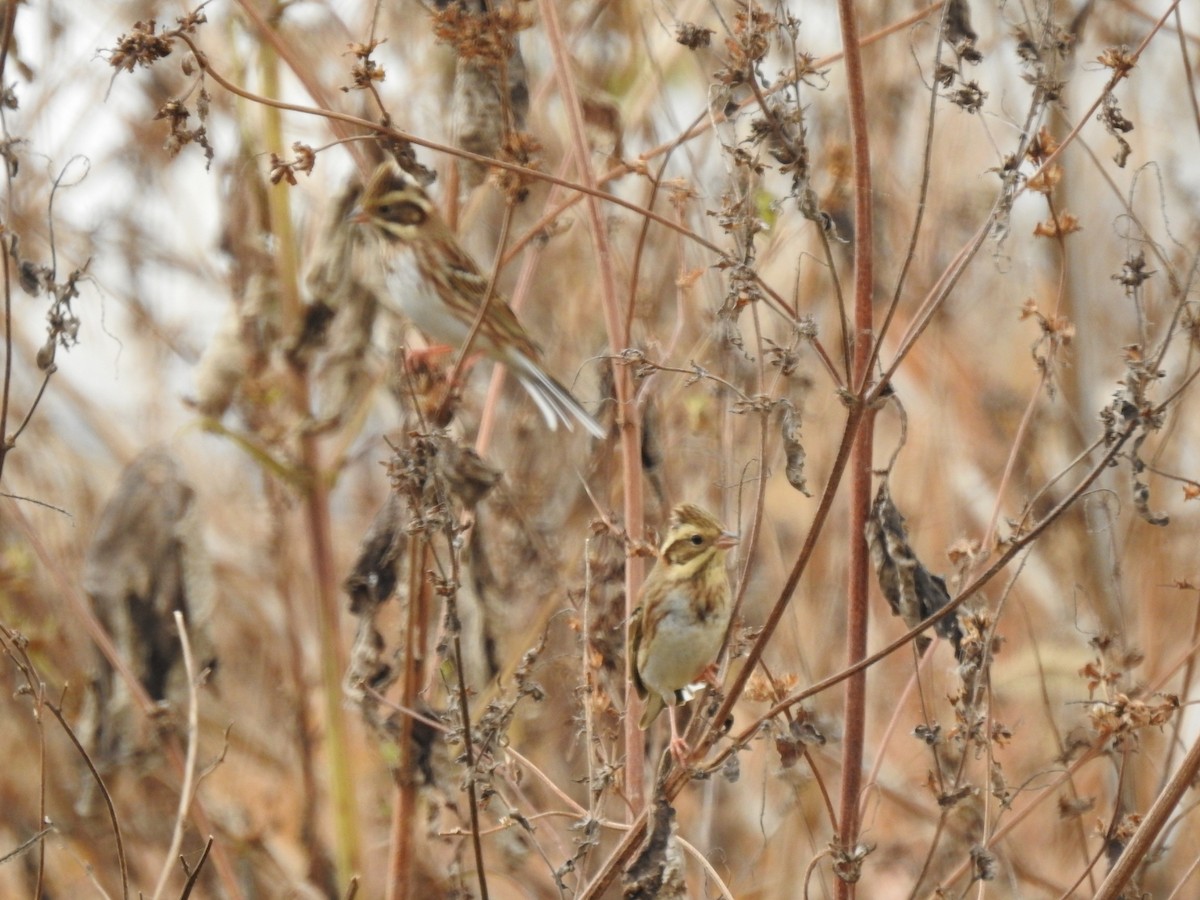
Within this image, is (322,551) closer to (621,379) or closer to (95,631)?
(95,631)

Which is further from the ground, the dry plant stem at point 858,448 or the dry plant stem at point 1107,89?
the dry plant stem at point 1107,89

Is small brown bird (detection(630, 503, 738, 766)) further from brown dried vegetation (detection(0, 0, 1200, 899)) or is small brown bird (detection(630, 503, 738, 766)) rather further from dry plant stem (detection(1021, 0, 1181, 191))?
dry plant stem (detection(1021, 0, 1181, 191))

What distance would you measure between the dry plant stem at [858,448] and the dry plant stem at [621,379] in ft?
1.59

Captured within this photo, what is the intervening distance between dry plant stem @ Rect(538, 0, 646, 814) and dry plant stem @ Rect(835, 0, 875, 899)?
48 cm

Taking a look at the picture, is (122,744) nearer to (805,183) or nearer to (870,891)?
(805,183)

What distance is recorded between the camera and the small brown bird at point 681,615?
3.26 metres

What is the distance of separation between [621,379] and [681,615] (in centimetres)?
64

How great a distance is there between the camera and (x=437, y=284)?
14.2 ft

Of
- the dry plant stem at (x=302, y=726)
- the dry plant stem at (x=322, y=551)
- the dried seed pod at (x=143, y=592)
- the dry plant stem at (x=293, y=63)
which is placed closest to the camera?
the dry plant stem at (x=293, y=63)

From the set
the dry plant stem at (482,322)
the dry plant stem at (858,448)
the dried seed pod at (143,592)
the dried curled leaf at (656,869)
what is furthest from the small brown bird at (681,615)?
the dried seed pod at (143,592)

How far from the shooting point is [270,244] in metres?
4.20

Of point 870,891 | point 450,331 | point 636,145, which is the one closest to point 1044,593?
point 870,891

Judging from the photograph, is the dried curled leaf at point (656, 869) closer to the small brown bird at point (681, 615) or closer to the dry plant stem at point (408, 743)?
the dry plant stem at point (408, 743)

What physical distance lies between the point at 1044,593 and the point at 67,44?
5.43 m
